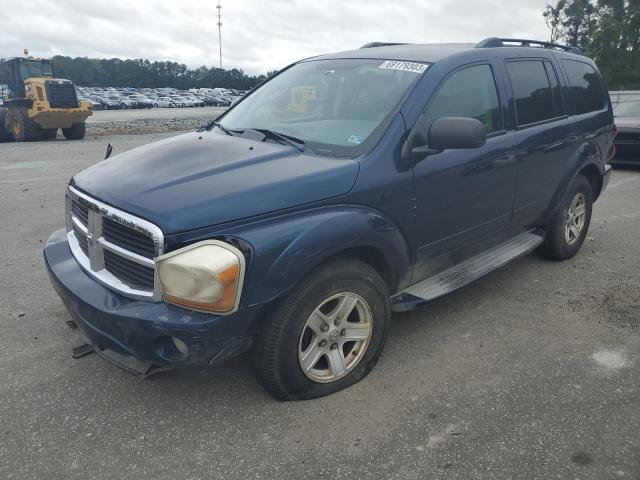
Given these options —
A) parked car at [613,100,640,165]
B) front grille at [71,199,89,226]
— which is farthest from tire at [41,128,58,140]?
front grille at [71,199,89,226]

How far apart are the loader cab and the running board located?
1994cm

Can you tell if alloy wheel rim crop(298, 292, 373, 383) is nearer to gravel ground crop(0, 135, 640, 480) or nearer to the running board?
gravel ground crop(0, 135, 640, 480)

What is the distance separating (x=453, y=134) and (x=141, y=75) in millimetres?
118089

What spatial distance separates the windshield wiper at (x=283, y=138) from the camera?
10.3 ft

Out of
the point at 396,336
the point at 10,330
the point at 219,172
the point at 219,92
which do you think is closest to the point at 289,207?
the point at 219,172

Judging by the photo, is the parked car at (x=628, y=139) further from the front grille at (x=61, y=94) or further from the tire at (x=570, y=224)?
the front grille at (x=61, y=94)

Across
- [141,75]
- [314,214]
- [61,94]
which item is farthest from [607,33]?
[141,75]

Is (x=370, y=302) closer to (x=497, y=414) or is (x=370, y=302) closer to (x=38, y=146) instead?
(x=497, y=414)

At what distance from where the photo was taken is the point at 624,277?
468 centimetres

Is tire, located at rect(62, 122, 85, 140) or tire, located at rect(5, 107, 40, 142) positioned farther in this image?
tire, located at rect(62, 122, 85, 140)

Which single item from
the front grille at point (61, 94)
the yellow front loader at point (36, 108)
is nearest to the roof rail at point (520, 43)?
the yellow front loader at point (36, 108)

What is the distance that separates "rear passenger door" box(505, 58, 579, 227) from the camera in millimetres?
3942

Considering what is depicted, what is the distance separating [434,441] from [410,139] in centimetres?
165

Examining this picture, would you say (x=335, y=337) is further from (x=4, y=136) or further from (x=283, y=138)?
(x=4, y=136)
